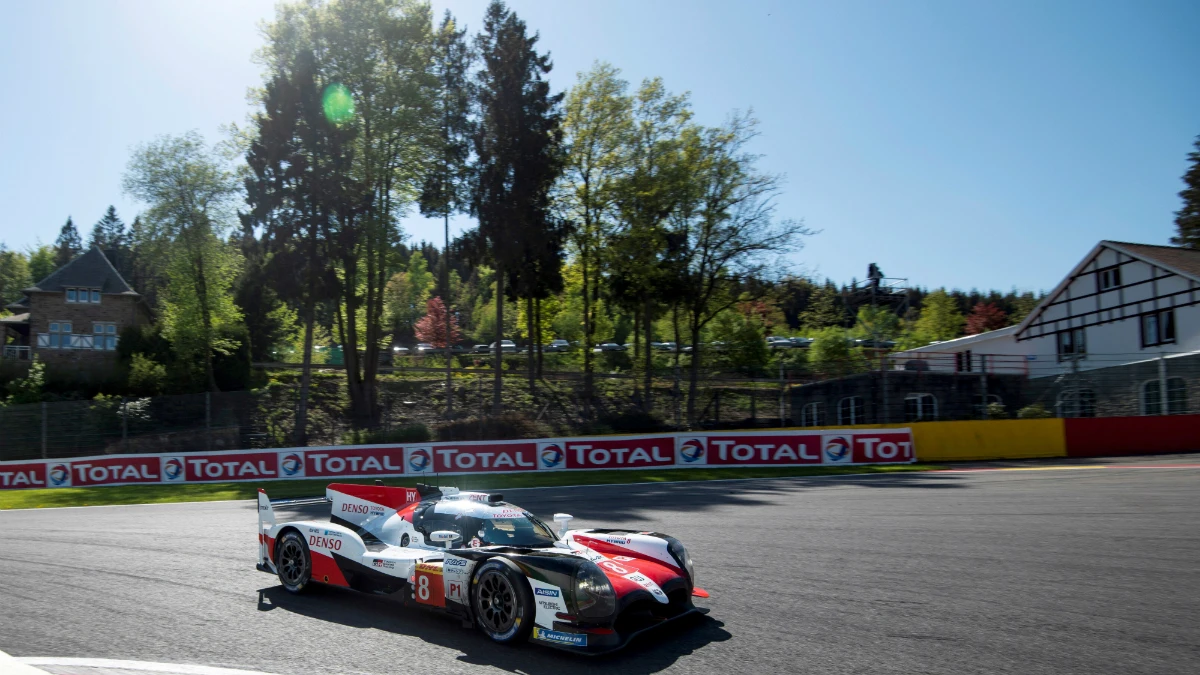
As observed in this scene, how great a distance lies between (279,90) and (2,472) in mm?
16786

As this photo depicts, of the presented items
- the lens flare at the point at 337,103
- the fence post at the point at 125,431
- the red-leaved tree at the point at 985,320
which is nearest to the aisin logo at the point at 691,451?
the lens flare at the point at 337,103

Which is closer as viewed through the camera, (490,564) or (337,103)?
(490,564)

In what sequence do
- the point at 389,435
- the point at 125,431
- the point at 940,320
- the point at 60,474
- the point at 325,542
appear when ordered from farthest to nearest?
1. the point at 940,320
2. the point at 389,435
3. the point at 125,431
4. the point at 60,474
5. the point at 325,542

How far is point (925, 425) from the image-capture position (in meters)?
25.2

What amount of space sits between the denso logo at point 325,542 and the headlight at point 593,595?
308 cm

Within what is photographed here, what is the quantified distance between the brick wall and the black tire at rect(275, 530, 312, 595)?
139 ft

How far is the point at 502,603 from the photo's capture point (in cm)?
657

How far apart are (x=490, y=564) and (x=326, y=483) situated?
18.1m

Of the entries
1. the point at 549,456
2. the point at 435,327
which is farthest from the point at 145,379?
the point at 435,327

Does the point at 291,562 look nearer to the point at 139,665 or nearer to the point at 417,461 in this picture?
the point at 139,665

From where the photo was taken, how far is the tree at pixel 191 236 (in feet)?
135

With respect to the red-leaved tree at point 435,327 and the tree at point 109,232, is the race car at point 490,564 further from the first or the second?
the tree at point 109,232

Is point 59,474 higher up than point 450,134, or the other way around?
point 450,134

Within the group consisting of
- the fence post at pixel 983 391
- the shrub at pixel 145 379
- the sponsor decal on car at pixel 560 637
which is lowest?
the sponsor decal on car at pixel 560 637
